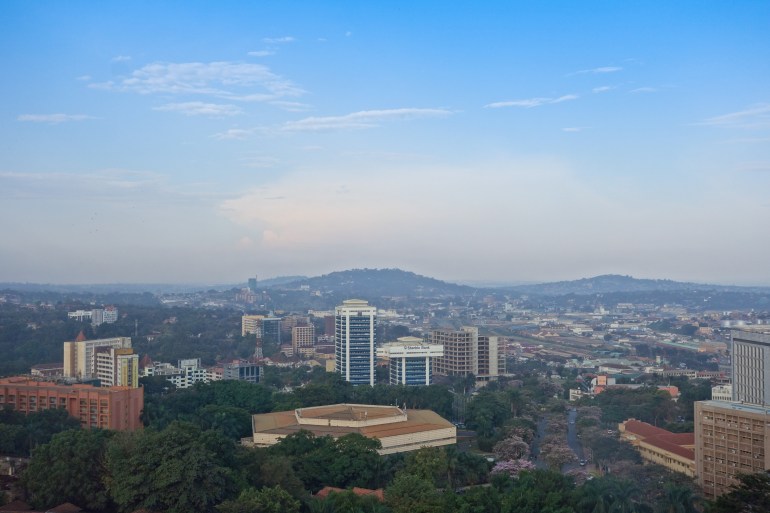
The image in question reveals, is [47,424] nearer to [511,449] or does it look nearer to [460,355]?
[511,449]

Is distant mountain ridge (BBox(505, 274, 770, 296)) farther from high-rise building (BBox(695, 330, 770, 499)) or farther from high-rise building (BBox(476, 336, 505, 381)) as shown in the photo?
high-rise building (BBox(695, 330, 770, 499))

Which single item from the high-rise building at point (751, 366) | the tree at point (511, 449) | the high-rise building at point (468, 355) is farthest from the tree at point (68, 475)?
the high-rise building at point (468, 355)

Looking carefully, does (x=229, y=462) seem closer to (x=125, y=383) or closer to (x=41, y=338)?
(x=125, y=383)

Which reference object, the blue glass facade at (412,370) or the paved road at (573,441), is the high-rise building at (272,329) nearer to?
the blue glass facade at (412,370)

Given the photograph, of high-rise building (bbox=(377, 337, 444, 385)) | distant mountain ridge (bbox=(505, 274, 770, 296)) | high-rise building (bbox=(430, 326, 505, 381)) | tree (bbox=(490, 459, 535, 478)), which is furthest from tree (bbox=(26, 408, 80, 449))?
distant mountain ridge (bbox=(505, 274, 770, 296))

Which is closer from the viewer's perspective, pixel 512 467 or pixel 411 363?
pixel 512 467

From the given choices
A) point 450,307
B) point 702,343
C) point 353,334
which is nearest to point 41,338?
point 353,334

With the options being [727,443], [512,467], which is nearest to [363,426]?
[512,467]
